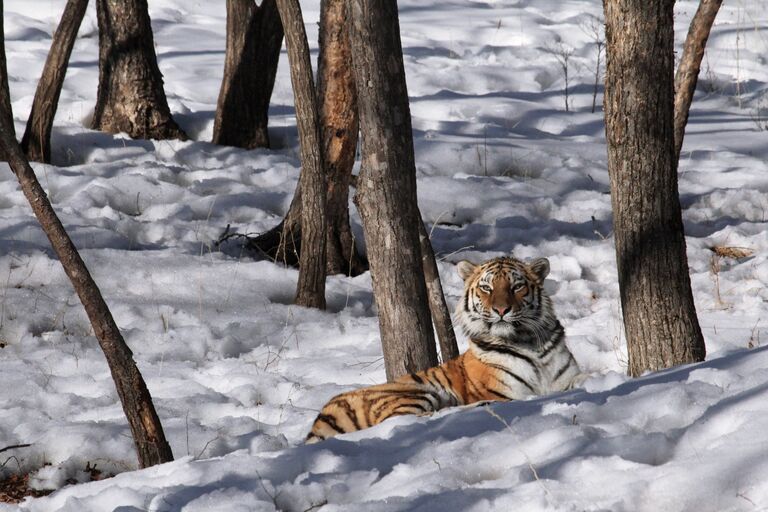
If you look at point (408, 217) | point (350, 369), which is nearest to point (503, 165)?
point (350, 369)

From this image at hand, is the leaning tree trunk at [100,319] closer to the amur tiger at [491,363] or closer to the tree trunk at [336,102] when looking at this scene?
the amur tiger at [491,363]

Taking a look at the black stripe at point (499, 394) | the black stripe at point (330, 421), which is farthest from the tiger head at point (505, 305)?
the black stripe at point (330, 421)

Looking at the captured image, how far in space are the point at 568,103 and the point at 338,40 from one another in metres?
6.85

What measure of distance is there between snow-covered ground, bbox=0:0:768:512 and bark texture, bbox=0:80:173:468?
42 cm

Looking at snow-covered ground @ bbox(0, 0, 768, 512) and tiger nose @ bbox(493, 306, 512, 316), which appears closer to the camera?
snow-covered ground @ bbox(0, 0, 768, 512)

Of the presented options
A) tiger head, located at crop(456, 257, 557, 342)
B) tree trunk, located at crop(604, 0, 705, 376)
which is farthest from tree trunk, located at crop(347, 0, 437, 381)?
tree trunk, located at crop(604, 0, 705, 376)

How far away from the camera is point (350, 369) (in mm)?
6410

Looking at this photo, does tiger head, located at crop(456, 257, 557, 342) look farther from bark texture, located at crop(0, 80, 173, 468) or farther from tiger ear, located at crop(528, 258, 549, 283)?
bark texture, located at crop(0, 80, 173, 468)

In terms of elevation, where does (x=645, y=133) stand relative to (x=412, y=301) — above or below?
above

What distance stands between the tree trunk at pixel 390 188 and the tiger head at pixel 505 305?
0.83ft

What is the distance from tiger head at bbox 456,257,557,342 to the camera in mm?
5070

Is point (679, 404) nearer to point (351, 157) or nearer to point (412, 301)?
point (412, 301)

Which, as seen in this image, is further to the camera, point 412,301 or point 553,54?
point 553,54

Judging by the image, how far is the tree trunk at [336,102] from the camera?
720 cm
